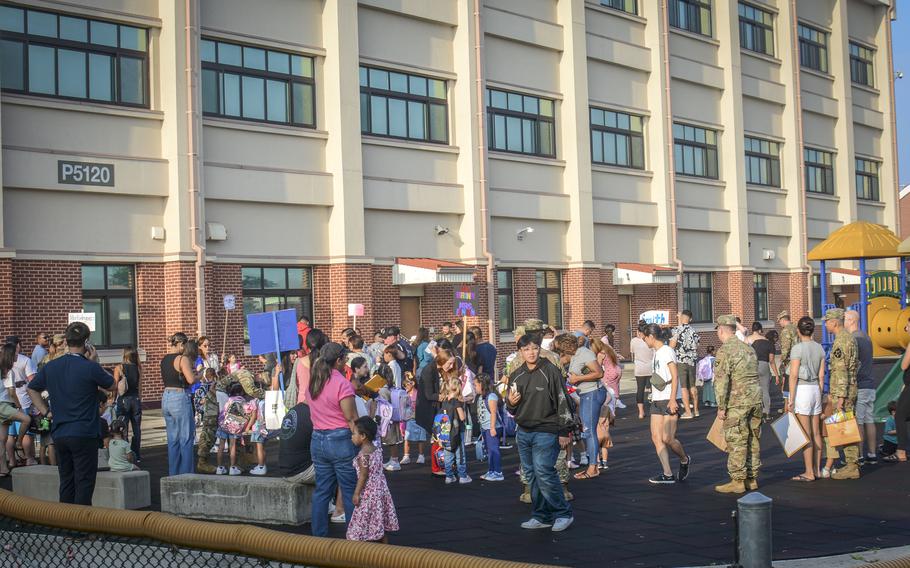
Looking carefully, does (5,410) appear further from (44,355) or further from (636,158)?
(636,158)

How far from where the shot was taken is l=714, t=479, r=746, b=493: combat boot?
1172 cm

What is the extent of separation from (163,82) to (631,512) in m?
16.8

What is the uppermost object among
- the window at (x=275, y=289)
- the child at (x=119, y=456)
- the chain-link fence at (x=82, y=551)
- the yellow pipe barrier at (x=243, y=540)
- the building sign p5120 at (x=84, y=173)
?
the building sign p5120 at (x=84, y=173)

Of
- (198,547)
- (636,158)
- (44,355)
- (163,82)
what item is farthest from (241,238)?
(198,547)

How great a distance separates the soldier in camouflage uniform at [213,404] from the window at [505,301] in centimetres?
1747

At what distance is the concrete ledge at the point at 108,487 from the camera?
11.0 m

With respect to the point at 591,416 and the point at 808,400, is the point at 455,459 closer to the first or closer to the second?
the point at 591,416

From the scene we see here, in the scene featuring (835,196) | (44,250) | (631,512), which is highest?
(835,196)

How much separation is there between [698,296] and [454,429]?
88.4 ft

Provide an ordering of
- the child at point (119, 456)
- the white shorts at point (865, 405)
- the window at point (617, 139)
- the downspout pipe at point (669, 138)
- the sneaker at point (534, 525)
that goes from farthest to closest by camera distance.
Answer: the downspout pipe at point (669, 138), the window at point (617, 139), the white shorts at point (865, 405), the child at point (119, 456), the sneaker at point (534, 525)

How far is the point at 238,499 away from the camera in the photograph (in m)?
10.6

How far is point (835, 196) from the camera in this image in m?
45.0

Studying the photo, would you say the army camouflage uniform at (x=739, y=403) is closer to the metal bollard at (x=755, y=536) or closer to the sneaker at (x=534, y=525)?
the sneaker at (x=534, y=525)

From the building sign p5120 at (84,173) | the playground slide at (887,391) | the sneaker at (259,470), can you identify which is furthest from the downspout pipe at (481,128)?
the sneaker at (259,470)
